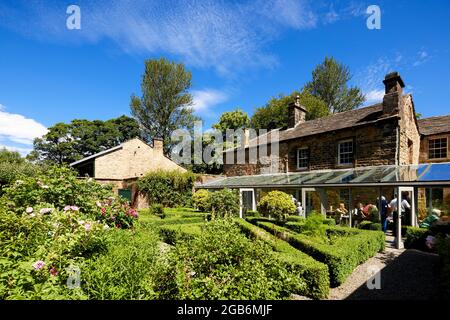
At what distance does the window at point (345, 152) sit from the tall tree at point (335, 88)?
90.3 ft

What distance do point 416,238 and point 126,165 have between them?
22166mm

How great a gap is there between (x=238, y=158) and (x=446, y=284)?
20280 mm

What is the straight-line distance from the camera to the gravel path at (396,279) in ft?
17.9

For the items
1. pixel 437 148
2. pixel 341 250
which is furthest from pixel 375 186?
pixel 437 148

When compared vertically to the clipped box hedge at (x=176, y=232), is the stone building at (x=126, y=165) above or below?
above

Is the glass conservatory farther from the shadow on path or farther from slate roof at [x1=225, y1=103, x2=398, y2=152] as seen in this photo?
slate roof at [x1=225, y1=103, x2=398, y2=152]

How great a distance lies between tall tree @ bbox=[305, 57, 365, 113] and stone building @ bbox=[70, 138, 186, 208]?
29.8 metres

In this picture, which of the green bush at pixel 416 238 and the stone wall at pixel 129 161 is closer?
the green bush at pixel 416 238

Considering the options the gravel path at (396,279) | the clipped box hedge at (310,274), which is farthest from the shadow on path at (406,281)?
the clipped box hedge at (310,274)

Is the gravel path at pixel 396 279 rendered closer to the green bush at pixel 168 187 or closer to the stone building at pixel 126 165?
the green bush at pixel 168 187

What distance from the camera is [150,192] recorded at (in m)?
20.4

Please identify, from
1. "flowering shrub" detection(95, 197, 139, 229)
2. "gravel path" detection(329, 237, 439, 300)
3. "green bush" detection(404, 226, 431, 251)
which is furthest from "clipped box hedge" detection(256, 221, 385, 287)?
"flowering shrub" detection(95, 197, 139, 229)

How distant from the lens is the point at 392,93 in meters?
14.2
